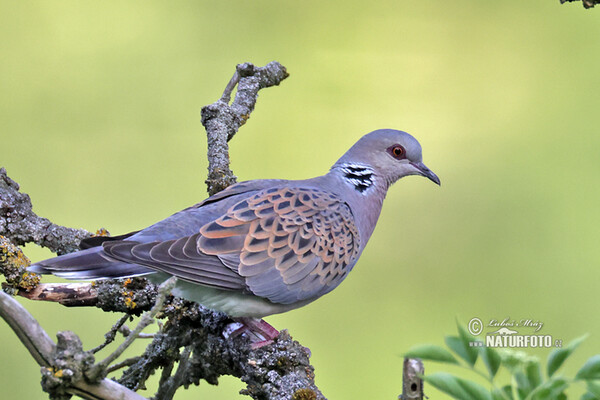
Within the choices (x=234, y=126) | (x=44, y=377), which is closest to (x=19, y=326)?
(x=44, y=377)

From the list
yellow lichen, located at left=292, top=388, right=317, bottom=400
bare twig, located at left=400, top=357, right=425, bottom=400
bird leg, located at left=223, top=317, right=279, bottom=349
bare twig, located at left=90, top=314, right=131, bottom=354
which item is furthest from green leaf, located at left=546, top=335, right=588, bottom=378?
bare twig, located at left=90, top=314, right=131, bottom=354

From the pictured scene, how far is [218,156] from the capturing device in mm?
2529

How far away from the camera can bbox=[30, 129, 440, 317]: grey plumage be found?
178 centimetres

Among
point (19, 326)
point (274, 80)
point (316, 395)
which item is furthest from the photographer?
point (274, 80)

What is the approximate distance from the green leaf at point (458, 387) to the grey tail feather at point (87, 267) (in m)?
1.13

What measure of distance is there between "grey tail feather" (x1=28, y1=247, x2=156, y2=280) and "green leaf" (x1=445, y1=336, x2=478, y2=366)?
111 centimetres

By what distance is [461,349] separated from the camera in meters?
0.88

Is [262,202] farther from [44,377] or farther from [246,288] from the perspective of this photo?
[44,377]

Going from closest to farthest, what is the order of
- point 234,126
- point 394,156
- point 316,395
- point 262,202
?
point 316,395 < point 262,202 < point 394,156 < point 234,126

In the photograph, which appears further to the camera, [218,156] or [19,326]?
[218,156]

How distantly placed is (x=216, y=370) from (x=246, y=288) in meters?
0.33

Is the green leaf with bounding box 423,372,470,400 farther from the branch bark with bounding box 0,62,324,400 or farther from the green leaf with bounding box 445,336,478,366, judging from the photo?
the branch bark with bounding box 0,62,324,400

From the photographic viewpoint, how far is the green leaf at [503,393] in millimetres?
826

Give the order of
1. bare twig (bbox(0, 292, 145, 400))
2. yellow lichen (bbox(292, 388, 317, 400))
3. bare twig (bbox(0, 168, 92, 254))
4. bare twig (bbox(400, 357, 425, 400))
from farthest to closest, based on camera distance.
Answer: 1. bare twig (bbox(0, 168, 92, 254))
2. yellow lichen (bbox(292, 388, 317, 400))
3. bare twig (bbox(0, 292, 145, 400))
4. bare twig (bbox(400, 357, 425, 400))
